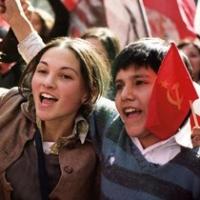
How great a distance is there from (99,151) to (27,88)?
1.45 ft

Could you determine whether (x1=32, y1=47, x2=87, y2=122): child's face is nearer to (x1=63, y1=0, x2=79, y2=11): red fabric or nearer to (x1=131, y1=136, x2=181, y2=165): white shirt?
(x1=131, y1=136, x2=181, y2=165): white shirt

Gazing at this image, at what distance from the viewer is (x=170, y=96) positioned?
6.59 feet

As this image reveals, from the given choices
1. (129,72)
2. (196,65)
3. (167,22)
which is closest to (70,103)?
(129,72)

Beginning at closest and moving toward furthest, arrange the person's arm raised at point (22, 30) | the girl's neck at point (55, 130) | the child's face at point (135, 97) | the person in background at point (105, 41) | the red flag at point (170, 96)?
the red flag at point (170, 96) < the child's face at point (135, 97) < the girl's neck at point (55, 130) < the person's arm raised at point (22, 30) < the person in background at point (105, 41)

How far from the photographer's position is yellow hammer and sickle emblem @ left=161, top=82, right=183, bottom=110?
199 cm

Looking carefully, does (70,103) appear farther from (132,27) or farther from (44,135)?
(132,27)

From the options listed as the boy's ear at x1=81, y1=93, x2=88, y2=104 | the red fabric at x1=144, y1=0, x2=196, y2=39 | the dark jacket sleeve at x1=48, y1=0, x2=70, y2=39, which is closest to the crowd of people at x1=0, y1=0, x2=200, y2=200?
the boy's ear at x1=81, y1=93, x2=88, y2=104

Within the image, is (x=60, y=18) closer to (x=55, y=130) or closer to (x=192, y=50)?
(x=192, y=50)

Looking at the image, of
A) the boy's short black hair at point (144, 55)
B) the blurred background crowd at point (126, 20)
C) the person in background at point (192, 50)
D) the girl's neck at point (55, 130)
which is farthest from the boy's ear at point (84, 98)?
the person in background at point (192, 50)

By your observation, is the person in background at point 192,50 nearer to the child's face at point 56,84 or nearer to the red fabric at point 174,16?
the red fabric at point 174,16

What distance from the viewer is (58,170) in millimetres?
2373

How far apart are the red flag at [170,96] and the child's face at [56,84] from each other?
43 centimetres

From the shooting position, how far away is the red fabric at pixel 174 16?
418 centimetres

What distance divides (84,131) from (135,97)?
1.24 feet
